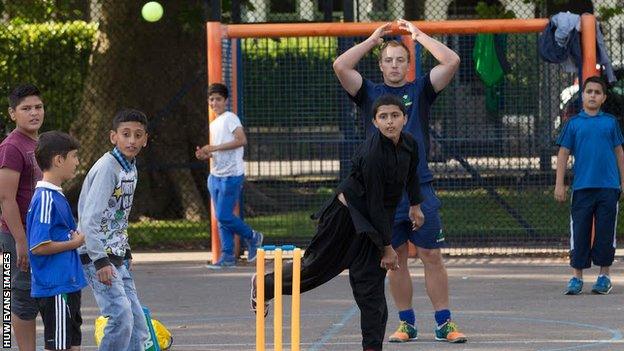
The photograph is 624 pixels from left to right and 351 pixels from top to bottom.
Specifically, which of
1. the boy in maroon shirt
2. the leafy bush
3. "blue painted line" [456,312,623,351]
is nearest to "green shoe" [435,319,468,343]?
"blue painted line" [456,312,623,351]

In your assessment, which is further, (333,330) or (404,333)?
(333,330)

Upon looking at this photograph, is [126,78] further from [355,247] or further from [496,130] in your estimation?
[355,247]

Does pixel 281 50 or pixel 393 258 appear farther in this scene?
pixel 281 50

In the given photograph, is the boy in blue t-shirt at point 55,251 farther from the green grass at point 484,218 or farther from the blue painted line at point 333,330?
the green grass at point 484,218

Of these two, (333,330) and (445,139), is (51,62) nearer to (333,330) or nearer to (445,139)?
(445,139)

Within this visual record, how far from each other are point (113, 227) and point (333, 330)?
2.56 m

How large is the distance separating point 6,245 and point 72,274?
90 cm

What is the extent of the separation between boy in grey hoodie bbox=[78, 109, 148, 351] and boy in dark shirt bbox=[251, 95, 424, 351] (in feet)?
3.30

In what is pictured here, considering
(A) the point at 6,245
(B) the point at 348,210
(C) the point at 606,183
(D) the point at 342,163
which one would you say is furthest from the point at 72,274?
(D) the point at 342,163

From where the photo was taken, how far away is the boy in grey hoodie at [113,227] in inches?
285

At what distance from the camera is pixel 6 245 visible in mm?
7828

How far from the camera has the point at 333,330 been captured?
956cm

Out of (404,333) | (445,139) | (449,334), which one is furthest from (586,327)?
(445,139)

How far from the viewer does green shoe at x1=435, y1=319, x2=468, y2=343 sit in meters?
8.84
